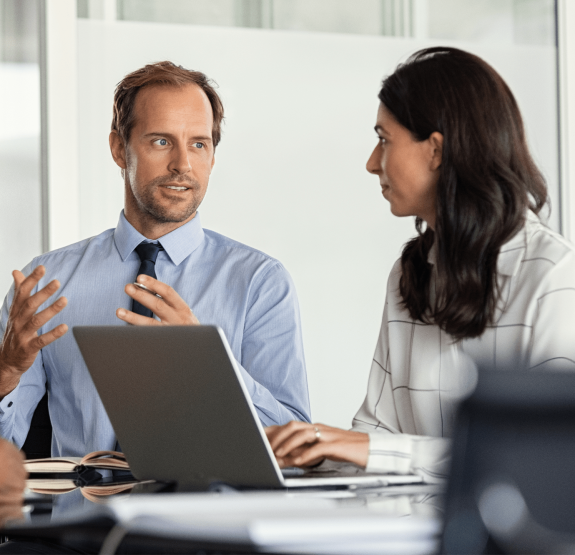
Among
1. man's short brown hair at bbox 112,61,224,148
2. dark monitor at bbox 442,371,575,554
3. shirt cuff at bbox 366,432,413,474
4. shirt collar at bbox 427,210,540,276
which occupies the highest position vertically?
man's short brown hair at bbox 112,61,224,148

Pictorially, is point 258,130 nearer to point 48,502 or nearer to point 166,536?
point 48,502

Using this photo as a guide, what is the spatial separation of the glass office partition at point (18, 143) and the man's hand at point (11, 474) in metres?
1.97

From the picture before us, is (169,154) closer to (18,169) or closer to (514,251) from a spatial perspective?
(514,251)

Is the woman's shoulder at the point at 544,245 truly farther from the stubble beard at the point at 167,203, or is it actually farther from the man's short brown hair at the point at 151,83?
the man's short brown hair at the point at 151,83

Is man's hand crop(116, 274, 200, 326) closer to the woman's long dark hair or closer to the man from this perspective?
the man

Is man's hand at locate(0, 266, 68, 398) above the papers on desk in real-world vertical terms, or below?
above

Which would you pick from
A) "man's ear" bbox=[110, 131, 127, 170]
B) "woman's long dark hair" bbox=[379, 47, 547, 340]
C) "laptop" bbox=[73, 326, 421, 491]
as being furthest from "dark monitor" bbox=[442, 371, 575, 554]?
"man's ear" bbox=[110, 131, 127, 170]

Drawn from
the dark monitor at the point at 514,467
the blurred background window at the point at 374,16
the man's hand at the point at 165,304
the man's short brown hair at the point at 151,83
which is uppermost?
the blurred background window at the point at 374,16

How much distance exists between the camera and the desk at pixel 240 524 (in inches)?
29.6

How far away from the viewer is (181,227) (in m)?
2.11

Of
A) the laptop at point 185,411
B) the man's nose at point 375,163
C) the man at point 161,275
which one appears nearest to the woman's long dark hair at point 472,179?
the man's nose at point 375,163

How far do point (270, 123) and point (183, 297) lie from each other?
1.36 meters

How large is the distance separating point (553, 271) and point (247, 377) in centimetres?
66

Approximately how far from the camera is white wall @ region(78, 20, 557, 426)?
10.3 ft
